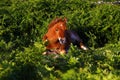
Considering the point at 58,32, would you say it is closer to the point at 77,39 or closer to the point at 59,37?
the point at 59,37

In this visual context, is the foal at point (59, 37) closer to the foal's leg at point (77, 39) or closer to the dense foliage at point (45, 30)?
the foal's leg at point (77, 39)

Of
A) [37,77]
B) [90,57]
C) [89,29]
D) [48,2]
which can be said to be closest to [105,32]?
[89,29]

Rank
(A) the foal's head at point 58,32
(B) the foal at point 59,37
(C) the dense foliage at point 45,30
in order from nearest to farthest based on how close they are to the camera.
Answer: (C) the dense foliage at point 45,30, (B) the foal at point 59,37, (A) the foal's head at point 58,32

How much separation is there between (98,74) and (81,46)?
4.34m

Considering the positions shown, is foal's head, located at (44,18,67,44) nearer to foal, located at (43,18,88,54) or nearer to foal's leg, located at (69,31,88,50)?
foal, located at (43,18,88,54)

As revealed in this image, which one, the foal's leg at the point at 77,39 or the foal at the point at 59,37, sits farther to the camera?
the foal's leg at the point at 77,39

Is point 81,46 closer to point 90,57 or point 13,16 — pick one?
point 13,16

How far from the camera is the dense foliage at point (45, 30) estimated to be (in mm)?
5766

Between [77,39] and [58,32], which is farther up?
[58,32]

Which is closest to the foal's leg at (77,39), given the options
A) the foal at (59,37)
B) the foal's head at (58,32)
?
the foal at (59,37)

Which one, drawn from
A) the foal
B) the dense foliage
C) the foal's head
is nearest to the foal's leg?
the foal

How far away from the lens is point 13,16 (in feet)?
37.9

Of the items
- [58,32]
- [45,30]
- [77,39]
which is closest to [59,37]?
[58,32]

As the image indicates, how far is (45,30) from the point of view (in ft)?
35.2
